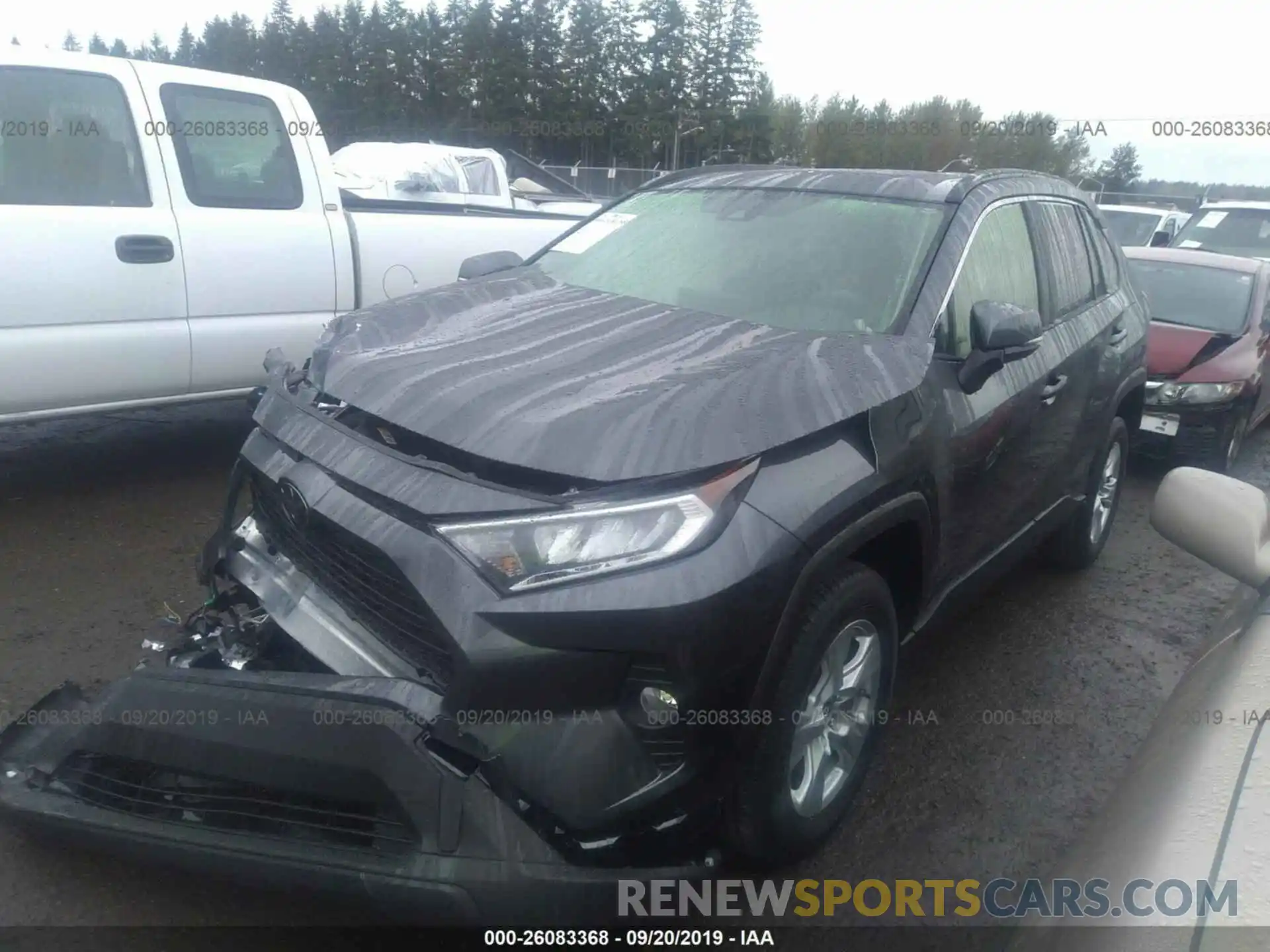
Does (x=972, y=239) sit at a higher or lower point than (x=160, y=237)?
higher

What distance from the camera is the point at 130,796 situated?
2289mm

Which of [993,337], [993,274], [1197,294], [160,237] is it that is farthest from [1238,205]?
[160,237]

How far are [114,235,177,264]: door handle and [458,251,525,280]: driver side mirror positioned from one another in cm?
159

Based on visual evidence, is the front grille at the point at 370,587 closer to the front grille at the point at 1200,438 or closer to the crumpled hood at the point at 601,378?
the crumpled hood at the point at 601,378

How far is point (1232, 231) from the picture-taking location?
12453 millimetres

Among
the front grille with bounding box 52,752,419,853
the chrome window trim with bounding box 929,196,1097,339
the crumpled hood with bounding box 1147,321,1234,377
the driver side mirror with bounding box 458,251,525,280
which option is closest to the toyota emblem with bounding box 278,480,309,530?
the front grille with bounding box 52,752,419,853

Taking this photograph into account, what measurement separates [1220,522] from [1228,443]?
5.47m

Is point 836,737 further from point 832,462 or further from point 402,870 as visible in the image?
point 402,870

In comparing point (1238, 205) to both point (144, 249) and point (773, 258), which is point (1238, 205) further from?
point (144, 249)

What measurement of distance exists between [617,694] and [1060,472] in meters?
2.75

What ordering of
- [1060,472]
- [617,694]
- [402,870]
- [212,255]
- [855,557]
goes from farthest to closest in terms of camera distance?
[212,255], [1060,472], [855,557], [617,694], [402,870]

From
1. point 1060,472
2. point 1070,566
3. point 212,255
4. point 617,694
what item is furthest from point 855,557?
point 212,255

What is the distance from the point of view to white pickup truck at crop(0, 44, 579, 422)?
14.5 feet

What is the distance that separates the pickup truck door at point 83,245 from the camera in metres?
4.37
